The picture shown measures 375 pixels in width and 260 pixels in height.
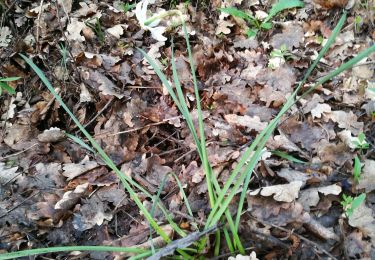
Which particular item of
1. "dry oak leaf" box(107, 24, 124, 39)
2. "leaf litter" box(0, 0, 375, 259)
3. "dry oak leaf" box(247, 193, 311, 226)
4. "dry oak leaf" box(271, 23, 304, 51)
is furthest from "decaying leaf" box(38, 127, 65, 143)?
"dry oak leaf" box(271, 23, 304, 51)

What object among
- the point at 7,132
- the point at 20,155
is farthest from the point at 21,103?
the point at 20,155

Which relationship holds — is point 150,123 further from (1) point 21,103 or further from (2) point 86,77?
(1) point 21,103

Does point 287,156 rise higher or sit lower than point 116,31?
lower

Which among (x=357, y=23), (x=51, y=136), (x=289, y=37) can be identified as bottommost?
(x=51, y=136)

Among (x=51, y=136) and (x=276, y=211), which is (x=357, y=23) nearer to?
(x=276, y=211)

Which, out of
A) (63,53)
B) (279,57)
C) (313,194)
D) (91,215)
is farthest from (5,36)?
(313,194)

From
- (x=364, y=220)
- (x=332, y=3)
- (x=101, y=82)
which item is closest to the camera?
(x=364, y=220)

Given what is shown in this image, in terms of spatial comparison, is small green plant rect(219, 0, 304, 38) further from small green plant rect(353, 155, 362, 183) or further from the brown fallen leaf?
small green plant rect(353, 155, 362, 183)
